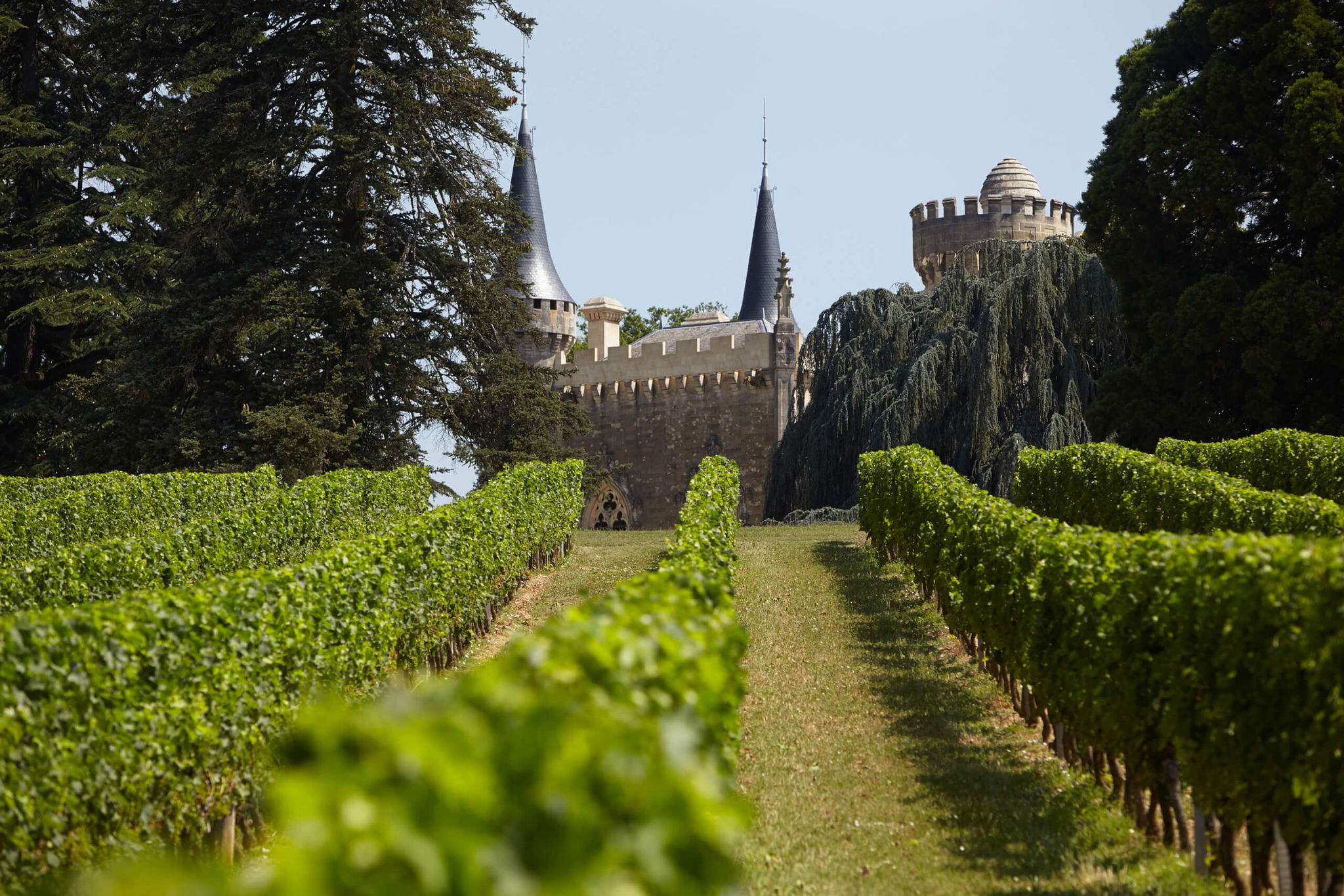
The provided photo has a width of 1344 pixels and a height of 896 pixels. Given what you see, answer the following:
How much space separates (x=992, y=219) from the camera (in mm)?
35562

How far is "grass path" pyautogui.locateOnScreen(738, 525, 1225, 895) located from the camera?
658 centimetres

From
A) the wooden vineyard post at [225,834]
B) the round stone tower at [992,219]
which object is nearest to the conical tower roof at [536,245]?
the round stone tower at [992,219]

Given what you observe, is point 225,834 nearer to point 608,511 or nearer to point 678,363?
point 678,363

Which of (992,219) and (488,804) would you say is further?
(992,219)

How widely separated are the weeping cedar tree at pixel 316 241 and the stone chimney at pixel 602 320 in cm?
1752

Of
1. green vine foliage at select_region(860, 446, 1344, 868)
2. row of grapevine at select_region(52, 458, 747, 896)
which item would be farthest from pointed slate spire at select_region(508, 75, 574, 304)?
row of grapevine at select_region(52, 458, 747, 896)

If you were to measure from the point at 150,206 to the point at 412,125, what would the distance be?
716 centimetres

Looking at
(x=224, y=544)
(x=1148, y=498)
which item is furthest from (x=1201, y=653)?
(x=224, y=544)

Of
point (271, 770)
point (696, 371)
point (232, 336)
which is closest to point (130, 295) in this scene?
point (232, 336)

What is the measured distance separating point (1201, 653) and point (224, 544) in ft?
36.2

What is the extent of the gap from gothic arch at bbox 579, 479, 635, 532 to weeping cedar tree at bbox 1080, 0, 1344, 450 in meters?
19.6

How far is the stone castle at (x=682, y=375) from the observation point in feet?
118

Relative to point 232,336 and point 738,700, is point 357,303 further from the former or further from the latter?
point 738,700

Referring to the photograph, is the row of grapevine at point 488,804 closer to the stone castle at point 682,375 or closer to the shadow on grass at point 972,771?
the shadow on grass at point 972,771
